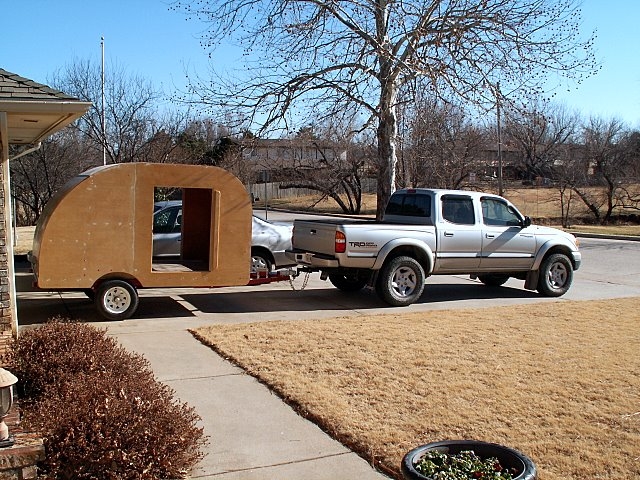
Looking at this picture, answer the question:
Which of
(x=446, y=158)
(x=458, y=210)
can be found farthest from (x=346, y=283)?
(x=446, y=158)

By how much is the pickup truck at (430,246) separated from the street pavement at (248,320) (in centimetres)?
46

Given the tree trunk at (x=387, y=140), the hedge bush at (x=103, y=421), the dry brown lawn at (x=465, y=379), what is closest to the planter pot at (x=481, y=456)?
the dry brown lawn at (x=465, y=379)

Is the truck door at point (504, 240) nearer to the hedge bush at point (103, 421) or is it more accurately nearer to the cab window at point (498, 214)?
the cab window at point (498, 214)

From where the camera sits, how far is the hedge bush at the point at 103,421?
4.28m

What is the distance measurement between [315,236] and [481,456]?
7780 millimetres

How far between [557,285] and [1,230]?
991 cm

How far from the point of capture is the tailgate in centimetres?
1146

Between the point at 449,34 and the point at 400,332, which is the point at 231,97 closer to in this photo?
the point at 449,34

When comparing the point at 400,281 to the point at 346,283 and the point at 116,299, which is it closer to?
the point at 346,283

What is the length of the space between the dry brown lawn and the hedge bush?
4.71 ft

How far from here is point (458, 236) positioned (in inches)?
486

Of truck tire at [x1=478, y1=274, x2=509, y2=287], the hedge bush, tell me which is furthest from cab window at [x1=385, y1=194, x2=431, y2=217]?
the hedge bush

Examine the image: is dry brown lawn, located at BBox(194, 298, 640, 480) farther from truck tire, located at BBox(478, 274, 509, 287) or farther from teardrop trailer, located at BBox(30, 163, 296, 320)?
truck tire, located at BBox(478, 274, 509, 287)

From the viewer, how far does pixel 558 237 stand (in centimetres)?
1357
